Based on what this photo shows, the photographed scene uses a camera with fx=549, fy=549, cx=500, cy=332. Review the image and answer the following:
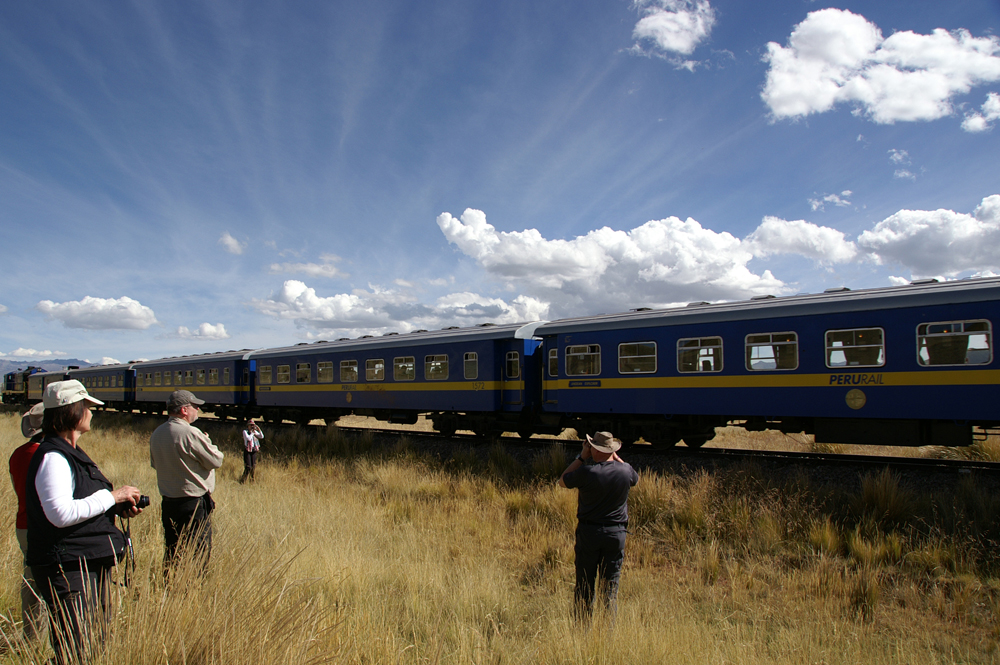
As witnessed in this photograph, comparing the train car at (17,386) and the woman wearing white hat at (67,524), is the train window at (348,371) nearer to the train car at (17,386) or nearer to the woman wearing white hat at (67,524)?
the woman wearing white hat at (67,524)

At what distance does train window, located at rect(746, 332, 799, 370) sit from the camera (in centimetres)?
1034

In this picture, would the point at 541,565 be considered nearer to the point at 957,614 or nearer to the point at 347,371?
the point at 957,614

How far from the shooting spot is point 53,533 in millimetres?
2920

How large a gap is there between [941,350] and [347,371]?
15544 mm

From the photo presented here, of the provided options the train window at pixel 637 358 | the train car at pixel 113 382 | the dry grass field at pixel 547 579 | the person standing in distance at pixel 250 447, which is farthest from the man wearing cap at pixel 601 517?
the train car at pixel 113 382

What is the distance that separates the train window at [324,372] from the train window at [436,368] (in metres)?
4.73

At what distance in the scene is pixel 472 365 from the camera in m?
15.0

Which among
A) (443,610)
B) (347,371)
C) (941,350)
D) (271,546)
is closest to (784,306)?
(941,350)

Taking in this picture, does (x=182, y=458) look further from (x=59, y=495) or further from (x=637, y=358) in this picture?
(x=637, y=358)

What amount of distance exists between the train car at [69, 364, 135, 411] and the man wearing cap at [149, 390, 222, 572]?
31.1m

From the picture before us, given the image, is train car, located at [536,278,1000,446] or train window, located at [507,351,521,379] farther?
train window, located at [507,351,521,379]

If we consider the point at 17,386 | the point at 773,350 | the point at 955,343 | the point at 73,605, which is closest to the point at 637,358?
the point at 773,350

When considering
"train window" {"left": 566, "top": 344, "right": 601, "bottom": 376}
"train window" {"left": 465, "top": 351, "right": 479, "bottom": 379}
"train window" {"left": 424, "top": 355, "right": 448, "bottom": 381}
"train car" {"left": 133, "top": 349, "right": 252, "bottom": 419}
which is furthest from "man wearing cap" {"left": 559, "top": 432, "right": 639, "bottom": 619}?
"train car" {"left": 133, "top": 349, "right": 252, "bottom": 419}

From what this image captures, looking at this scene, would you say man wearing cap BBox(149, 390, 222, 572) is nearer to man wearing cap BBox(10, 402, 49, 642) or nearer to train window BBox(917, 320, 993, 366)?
man wearing cap BBox(10, 402, 49, 642)
